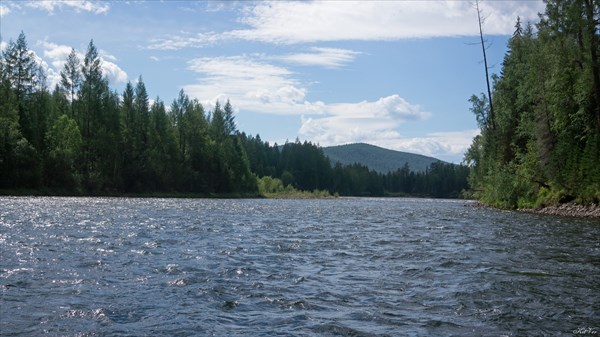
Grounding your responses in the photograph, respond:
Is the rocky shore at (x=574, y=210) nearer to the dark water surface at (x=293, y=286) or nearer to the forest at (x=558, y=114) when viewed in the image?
the forest at (x=558, y=114)

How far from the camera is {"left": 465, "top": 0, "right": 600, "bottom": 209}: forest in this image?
123 feet

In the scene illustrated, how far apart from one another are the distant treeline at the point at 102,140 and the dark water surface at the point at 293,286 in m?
56.2

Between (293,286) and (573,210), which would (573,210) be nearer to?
(573,210)

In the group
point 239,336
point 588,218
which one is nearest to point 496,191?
point 588,218

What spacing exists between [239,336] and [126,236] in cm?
1530

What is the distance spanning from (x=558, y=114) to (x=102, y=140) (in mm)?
71732

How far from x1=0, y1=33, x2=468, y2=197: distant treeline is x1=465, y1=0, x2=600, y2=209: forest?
59029 millimetres

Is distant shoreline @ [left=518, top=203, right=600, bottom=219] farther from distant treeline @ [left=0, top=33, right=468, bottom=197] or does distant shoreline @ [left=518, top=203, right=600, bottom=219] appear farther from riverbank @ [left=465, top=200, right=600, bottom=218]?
distant treeline @ [left=0, top=33, right=468, bottom=197]

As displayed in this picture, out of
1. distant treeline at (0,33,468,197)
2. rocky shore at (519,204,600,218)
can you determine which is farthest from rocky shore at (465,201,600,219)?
distant treeline at (0,33,468,197)

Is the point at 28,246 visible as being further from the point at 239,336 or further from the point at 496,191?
the point at 496,191

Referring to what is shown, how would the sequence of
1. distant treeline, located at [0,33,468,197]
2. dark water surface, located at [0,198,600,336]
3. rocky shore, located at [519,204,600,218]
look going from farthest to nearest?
distant treeline, located at [0,33,468,197], rocky shore, located at [519,204,600,218], dark water surface, located at [0,198,600,336]

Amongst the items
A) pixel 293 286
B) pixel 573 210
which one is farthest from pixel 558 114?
pixel 293 286

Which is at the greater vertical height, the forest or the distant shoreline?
the forest

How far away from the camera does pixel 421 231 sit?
1090 inches
